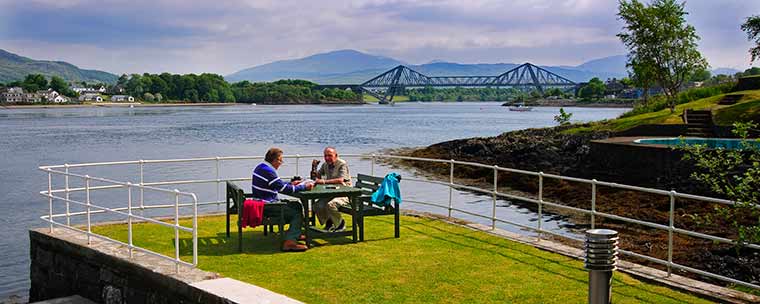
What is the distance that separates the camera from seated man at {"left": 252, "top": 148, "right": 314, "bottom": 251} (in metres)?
9.67

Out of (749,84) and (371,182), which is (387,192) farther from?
(749,84)

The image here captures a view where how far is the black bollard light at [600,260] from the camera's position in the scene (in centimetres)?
550

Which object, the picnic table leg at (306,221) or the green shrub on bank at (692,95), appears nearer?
the picnic table leg at (306,221)

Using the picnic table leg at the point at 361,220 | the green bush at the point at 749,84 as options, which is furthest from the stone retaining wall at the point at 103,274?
the green bush at the point at 749,84

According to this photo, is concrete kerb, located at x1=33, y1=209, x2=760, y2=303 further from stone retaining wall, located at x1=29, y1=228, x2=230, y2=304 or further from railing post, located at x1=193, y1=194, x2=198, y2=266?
railing post, located at x1=193, y1=194, x2=198, y2=266

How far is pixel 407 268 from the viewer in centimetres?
879

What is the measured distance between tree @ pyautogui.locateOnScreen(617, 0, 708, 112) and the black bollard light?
39.1 m

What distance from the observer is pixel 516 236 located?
1070 centimetres

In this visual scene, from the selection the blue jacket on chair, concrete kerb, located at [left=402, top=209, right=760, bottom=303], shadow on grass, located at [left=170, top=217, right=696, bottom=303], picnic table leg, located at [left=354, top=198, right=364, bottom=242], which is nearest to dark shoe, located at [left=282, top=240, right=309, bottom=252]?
shadow on grass, located at [left=170, top=217, right=696, bottom=303]

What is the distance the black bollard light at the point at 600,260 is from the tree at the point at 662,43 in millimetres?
39149

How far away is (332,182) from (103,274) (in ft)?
10.7

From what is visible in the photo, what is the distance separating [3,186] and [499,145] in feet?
82.5

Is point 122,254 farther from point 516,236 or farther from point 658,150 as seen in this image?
point 658,150

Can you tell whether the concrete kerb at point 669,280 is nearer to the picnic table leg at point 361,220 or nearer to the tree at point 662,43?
the picnic table leg at point 361,220
